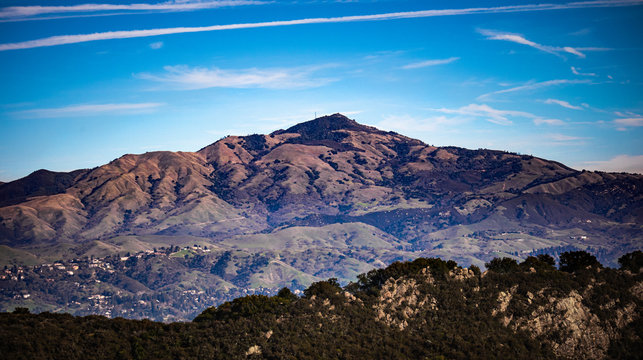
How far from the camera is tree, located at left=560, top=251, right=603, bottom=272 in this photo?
163212 mm

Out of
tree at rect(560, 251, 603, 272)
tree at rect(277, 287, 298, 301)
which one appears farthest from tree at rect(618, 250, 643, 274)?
tree at rect(277, 287, 298, 301)

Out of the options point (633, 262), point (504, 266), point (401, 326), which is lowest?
point (401, 326)

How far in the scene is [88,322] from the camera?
454 feet

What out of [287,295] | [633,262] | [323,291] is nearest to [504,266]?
[633,262]

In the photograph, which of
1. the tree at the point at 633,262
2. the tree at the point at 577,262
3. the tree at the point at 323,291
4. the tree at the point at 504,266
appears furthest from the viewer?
the tree at the point at 504,266

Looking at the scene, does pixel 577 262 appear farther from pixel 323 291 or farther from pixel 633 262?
pixel 323 291

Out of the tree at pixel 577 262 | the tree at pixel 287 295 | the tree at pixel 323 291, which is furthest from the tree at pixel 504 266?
the tree at pixel 287 295

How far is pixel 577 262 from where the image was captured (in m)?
166

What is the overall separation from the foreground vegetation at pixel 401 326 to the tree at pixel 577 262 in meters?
8.71

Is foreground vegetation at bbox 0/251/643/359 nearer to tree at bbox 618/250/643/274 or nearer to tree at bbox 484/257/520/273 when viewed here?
tree at bbox 618/250/643/274

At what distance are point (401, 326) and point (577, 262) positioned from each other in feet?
199

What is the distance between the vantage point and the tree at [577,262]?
163 m

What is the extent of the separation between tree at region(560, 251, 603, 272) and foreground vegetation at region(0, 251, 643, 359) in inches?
343

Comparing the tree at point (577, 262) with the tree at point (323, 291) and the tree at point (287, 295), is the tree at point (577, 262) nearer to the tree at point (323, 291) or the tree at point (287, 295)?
the tree at point (323, 291)
